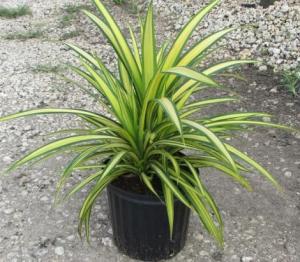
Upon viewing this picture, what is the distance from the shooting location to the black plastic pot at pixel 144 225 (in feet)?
7.21

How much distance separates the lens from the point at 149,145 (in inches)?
84.7

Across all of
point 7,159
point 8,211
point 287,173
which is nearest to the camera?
point 8,211

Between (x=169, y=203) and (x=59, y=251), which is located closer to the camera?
(x=169, y=203)

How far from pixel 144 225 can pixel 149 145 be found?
0.38m

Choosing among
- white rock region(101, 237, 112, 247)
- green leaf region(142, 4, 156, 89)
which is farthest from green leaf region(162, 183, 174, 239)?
white rock region(101, 237, 112, 247)

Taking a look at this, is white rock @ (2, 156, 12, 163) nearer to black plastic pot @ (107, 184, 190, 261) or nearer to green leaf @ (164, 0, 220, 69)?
black plastic pot @ (107, 184, 190, 261)

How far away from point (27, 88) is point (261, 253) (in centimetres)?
244

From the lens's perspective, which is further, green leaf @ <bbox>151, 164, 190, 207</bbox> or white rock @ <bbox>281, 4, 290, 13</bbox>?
white rock @ <bbox>281, 4, 290, 13</bbox>

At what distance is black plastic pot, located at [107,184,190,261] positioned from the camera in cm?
220

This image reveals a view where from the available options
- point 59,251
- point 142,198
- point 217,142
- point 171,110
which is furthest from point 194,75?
point 59,251

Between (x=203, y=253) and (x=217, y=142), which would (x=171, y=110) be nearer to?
(x=217, y=142)

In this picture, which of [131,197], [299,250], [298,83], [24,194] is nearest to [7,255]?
[24,194]

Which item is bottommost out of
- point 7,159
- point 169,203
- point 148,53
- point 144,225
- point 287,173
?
point 144,225

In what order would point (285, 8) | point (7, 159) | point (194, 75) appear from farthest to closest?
point (285, 8) → point (7, 159) → point (194, 75)
